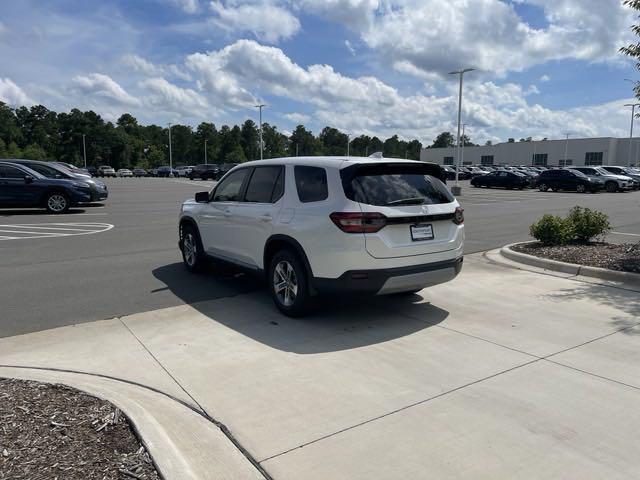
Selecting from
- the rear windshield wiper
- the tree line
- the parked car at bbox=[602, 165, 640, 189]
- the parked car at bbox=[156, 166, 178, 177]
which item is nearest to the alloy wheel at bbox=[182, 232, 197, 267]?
the rear windshield wiper

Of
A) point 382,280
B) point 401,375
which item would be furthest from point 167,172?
point 401,375

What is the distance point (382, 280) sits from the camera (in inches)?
207

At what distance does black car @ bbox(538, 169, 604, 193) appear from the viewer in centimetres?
3351

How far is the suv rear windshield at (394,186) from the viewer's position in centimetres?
532

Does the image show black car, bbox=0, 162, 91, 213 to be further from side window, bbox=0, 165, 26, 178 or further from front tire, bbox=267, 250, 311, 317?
front tire, bbox=267, 250, 311, 317

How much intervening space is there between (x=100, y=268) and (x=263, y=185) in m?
3.72

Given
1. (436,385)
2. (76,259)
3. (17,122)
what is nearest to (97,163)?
(17,122)

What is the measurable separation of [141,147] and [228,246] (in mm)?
118959

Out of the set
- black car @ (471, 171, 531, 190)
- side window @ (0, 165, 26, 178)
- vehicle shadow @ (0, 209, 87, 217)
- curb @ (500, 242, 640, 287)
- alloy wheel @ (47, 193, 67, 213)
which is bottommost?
vehicle shadow @ (0, 209, 87, 217)

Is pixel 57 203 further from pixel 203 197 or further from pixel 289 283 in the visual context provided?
pixel 289 283

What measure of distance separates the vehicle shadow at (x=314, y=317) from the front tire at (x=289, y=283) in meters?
0.15

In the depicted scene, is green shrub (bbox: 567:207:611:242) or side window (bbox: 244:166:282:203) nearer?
side window (bbox: 244:166:282:203)

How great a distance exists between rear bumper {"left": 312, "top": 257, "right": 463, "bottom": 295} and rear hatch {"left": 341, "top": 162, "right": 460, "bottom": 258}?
171 millimetres

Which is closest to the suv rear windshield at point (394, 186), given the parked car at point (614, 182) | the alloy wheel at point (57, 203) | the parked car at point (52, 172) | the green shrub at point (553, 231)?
the green shrub at point (553, 231)
